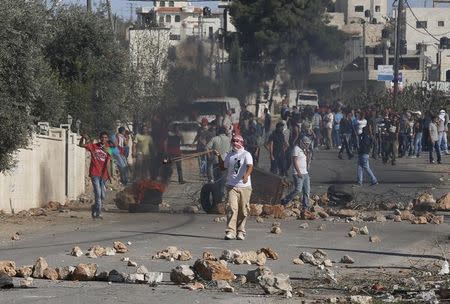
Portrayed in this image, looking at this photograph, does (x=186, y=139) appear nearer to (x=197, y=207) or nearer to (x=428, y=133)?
(x=197, y=207)

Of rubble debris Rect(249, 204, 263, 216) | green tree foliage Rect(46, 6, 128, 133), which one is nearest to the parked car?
green tree foliage Rect(46, 6, 128, 133)

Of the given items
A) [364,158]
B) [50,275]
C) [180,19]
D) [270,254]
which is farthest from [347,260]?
[180,19]

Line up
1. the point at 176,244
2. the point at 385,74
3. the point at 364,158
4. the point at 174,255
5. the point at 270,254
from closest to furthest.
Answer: the point at 174,255 → the point at 270,254 → the point at 176,244 → the point at 364,158 → the point at 385,74

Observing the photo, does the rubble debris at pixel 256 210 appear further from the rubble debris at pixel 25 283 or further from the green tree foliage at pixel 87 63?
the rubble debris at pixel 25 283

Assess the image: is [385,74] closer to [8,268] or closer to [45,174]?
[45,174]

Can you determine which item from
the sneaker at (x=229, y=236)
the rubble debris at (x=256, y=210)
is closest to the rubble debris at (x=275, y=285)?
the sneaker at (x=229, y=236)

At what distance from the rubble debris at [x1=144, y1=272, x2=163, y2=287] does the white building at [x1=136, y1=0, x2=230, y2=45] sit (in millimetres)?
26241

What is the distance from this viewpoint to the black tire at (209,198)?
25034mm

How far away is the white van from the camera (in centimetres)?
3203

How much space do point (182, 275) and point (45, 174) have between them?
14587mm

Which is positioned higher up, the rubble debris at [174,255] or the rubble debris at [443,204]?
the rubble debris at [174,255]

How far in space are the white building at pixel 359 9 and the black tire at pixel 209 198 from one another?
7576 cm

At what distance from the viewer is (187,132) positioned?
3031cm

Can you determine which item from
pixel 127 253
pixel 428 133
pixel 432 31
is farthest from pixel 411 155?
pixel 432 31
